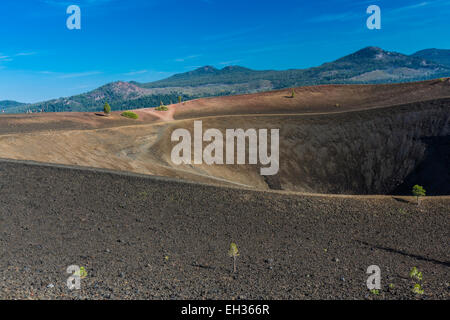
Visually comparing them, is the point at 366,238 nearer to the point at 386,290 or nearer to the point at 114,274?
the point at 386,290

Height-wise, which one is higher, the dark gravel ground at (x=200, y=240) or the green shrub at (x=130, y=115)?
the green shrub at (x=130, y=115)

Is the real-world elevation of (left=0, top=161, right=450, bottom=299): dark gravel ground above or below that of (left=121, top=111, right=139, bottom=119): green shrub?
below

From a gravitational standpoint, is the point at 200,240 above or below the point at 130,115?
below

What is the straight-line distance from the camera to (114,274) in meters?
11.5

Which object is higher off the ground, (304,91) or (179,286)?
(304,91)

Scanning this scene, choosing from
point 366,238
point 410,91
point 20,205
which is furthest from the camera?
point 410,91

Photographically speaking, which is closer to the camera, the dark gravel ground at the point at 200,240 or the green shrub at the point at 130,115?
the dark gravel ground at the point at 200,240

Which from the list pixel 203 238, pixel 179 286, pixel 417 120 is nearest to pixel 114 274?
pixel 179 286

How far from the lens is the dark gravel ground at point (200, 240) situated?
1076 cm

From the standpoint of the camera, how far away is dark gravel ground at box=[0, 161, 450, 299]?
10758 millimetres

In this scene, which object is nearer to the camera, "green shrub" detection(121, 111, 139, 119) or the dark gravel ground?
the dark gravel ground

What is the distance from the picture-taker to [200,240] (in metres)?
15.2

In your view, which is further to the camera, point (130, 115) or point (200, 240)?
point (130, 115)

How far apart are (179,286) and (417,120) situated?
147 feet
